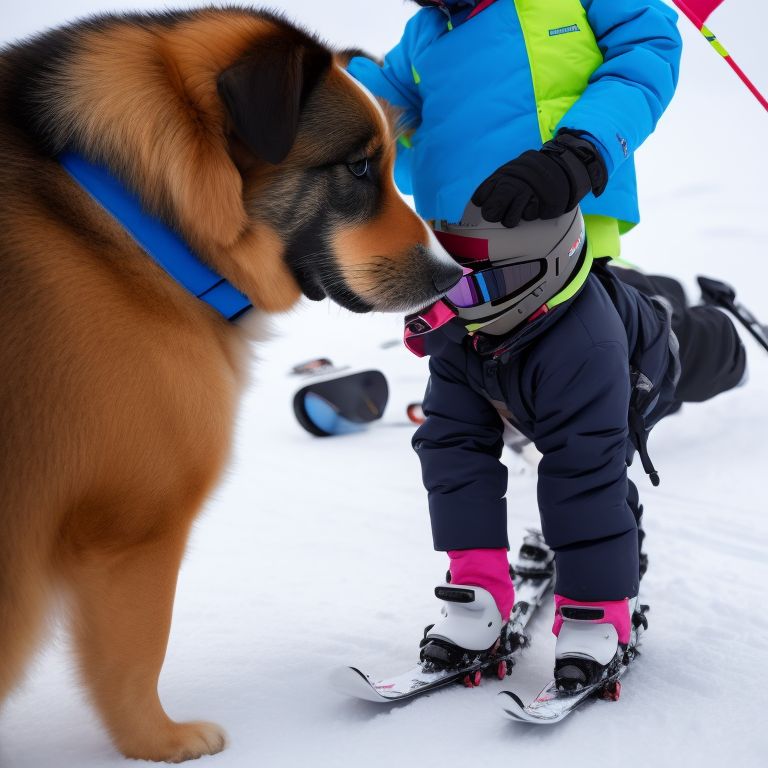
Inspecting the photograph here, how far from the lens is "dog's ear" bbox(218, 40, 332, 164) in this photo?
3.53 ft

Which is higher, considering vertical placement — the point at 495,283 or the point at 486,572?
the point at 495,283

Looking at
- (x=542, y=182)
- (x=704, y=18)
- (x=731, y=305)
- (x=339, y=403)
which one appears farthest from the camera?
(x=339, y=403)

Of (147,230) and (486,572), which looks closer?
(147,230)

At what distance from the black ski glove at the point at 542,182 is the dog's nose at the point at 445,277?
0.11 m

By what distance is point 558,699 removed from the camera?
49.1 inches

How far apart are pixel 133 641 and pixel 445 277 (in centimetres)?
67

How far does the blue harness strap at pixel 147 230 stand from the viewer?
3.64 feet

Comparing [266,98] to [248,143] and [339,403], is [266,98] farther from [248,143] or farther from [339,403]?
[339,403]

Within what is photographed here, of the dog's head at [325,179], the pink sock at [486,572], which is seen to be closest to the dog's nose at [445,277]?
the dog's head at [325,179]

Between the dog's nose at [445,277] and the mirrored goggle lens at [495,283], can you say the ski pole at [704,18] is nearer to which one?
the mirrored goggle lens at [495,283]

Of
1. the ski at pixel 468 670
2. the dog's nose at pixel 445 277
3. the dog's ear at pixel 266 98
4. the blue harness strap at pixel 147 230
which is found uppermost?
the dog's ear at pixel 266 98

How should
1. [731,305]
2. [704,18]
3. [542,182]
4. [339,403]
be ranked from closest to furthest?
[542,182] → [704,18] → [731,305] → [339,403]

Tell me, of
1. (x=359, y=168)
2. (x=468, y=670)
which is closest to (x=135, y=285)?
(x=359, y=168)

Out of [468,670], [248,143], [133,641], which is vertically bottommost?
[468,670]
